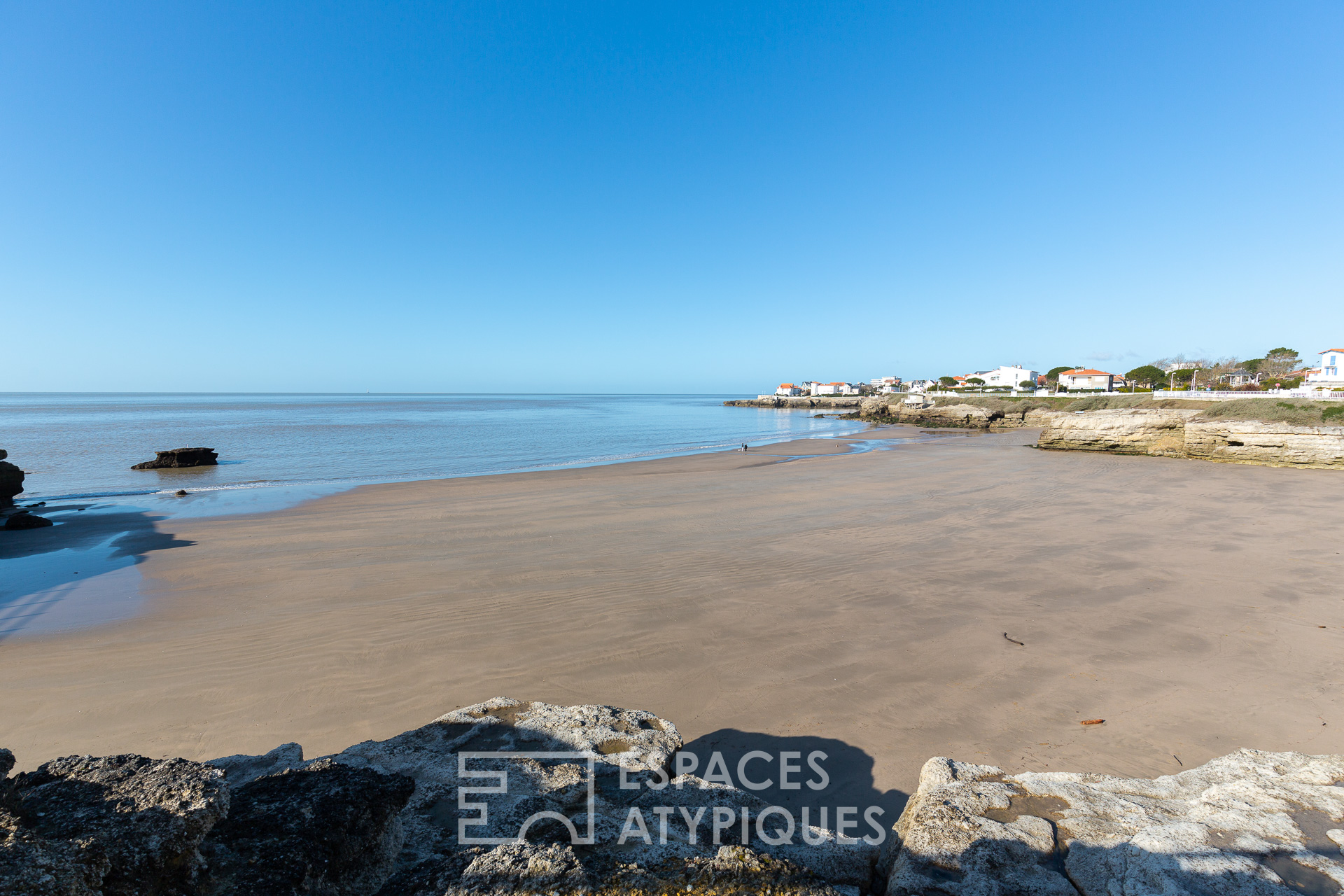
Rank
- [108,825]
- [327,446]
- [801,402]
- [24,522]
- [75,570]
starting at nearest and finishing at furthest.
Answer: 1. [108,825]
2. [75,570]
3. [24,522]
4. [327,446]
5. [801,402]

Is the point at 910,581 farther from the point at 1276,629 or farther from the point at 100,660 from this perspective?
the point at 100,660

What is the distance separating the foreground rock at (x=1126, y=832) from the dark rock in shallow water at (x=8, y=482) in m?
21.9

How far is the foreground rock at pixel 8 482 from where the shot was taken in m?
14.6

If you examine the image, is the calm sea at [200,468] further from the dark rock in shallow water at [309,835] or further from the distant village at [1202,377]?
the distant village at [1202,377]

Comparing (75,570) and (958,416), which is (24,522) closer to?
(75,570)

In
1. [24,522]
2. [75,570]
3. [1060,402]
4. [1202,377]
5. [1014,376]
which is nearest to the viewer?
[75,570]

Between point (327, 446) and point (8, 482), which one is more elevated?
point (8, 482)

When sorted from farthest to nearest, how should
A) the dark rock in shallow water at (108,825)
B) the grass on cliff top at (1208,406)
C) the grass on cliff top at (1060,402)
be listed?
the grass on cliff top at (1060,402), the grass on cliff top at (1208,406), the dark rock in shallow water at (108,825)

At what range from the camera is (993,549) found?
974 cm

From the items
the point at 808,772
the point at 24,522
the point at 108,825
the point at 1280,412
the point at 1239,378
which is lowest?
the point at 808,772

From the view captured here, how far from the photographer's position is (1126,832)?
2.56 metres

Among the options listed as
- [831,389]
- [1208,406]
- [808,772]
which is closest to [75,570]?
[808,772]

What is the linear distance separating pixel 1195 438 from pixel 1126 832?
27253 mm

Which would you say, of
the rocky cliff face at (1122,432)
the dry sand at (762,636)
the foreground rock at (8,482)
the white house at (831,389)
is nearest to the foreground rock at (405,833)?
the dry sand at (762,636)
